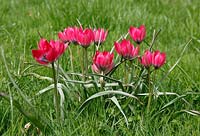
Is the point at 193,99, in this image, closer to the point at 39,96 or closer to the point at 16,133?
the point at 39,96

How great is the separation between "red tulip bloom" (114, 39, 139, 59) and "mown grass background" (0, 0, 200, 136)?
0.25 meters

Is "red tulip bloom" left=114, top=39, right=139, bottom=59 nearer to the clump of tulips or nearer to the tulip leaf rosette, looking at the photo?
the clump of tulips

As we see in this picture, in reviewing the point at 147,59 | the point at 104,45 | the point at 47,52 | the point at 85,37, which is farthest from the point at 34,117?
the point at 104,45

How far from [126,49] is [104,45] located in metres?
1.38

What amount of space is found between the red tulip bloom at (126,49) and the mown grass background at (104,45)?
0.25 meters

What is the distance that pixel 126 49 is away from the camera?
6.43ft

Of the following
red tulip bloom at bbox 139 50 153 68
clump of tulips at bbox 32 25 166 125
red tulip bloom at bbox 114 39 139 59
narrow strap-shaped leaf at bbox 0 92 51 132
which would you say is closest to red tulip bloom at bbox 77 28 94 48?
clump of tulips at bbox 32 25 166 125

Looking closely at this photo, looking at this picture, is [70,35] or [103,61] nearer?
[103,61]

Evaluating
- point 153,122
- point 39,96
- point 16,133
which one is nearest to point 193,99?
point 153,122

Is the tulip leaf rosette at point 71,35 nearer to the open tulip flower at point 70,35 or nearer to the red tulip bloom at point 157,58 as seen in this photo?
the open tulip flower at point 70,35

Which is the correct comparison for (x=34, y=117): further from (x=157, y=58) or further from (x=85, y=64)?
(x=157, y=58)

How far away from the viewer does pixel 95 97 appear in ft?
6.48

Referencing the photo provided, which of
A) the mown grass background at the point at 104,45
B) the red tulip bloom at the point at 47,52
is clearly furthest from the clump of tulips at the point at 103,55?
the mown grass background at the point at 104,45

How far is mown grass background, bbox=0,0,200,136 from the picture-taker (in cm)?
199
